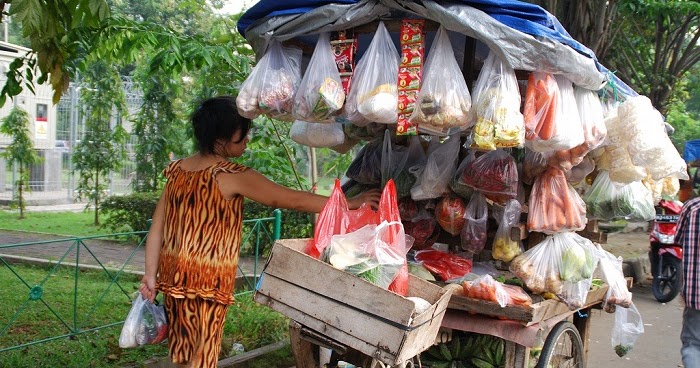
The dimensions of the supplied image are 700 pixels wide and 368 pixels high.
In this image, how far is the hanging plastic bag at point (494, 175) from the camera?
12.2 ft

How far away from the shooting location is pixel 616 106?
13.0 ft

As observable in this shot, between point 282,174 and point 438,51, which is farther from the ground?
point 438,51

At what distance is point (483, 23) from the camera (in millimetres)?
2949

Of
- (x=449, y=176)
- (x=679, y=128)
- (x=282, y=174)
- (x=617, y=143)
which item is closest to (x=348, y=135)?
(x=449, y=176)

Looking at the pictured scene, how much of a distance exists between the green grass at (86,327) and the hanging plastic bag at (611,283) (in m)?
2.32

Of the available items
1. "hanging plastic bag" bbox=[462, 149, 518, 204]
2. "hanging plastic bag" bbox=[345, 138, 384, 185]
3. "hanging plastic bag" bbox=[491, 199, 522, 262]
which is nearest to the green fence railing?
"hanging plastic bag" bbox=[345, 138, 384, 185]

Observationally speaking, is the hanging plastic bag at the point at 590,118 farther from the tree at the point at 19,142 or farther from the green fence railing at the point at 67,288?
the tree at the point at 19,142

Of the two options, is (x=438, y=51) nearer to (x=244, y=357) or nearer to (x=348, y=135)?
(x=348, y=135)

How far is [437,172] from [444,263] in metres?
0.52

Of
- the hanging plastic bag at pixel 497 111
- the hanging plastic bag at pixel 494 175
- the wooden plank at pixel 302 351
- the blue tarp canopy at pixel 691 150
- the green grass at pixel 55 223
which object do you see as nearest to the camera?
the hanging plastic bag at pixel 497 111

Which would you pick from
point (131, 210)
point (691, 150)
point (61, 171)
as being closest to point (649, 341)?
point (691, 150)

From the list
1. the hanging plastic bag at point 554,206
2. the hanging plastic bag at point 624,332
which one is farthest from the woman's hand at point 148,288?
the hanging plastic bag at point 624,332

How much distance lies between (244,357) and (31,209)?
10995mm

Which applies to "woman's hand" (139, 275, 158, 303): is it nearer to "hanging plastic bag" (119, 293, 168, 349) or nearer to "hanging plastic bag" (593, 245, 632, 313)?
"hanging plastic bag" (119, 293, 168, 349)
